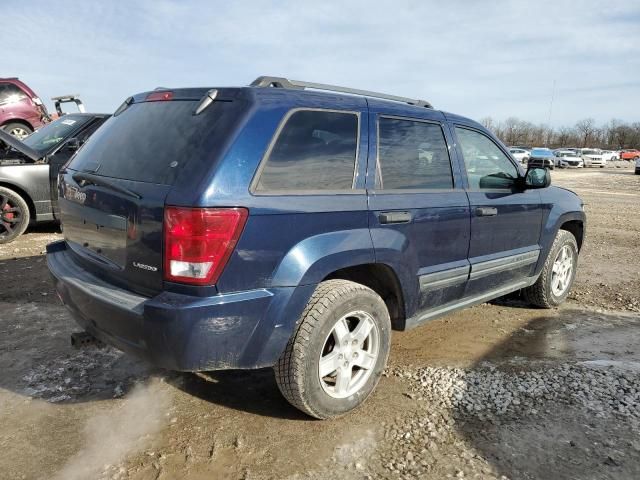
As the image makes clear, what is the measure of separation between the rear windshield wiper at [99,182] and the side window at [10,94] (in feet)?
40.5

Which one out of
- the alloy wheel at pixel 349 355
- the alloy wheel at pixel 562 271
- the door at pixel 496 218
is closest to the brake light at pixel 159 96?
the alloy wheel at pixel 349 355

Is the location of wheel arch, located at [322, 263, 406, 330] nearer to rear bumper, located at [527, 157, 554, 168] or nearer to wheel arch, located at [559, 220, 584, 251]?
rear bumper, located at [527, 157, 554, 168]

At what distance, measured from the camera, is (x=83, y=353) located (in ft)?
12.2

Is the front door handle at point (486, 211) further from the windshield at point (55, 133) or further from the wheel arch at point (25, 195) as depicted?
the windshield at point (55, 133)

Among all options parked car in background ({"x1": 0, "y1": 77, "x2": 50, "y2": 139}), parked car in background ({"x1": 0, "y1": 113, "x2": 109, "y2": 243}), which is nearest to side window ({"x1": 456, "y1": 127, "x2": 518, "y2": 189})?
parked car in background ({"x1": 0, "y1": 113, "x2": 109, "y2": 243})

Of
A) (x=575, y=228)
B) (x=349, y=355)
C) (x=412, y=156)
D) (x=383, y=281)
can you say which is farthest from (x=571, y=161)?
(x=349, y=355)

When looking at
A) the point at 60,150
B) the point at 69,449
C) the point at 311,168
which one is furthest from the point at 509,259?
the point at 60,150

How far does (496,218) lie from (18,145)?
19.6 feet

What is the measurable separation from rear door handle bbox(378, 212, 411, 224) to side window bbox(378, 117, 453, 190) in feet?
0.57

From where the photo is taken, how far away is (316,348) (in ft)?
8.81

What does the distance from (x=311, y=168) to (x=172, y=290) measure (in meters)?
0.97

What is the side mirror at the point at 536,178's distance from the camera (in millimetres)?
4129

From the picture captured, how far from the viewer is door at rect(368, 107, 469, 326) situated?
304 centimetres

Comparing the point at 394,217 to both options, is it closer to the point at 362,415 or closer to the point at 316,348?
the point at 316,348
